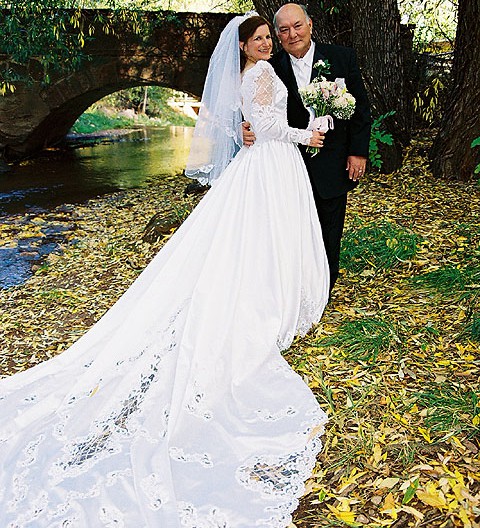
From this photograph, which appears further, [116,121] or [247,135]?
Result: [116,121]

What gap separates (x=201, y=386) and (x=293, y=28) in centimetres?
221

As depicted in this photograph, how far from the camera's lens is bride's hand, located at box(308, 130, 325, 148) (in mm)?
3771

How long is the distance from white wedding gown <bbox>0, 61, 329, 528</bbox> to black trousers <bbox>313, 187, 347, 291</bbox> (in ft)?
0.83

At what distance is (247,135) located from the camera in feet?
12.5

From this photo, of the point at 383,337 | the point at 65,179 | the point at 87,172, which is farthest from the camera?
the point at 87,172

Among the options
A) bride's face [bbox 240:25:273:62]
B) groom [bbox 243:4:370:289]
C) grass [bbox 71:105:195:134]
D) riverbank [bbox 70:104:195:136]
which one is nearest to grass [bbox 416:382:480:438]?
groom [bbox 243:4:370:289]

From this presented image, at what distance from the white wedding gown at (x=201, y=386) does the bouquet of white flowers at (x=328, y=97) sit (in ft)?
0.58

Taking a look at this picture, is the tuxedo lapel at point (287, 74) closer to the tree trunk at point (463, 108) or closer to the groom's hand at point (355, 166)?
the groom's hand at point (355, 166)

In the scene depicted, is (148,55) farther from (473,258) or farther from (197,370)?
(197,370)

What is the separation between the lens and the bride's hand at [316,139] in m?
3.77

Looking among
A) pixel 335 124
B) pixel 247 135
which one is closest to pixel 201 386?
pixel 247 135

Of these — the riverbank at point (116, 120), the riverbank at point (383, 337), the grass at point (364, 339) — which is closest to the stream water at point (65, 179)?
the riverbank at point (383, 337)

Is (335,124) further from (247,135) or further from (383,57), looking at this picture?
(383,57)

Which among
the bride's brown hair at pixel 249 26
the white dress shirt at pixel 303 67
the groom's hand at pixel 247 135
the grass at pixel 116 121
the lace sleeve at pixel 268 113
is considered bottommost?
the grass at pixel 116 121
